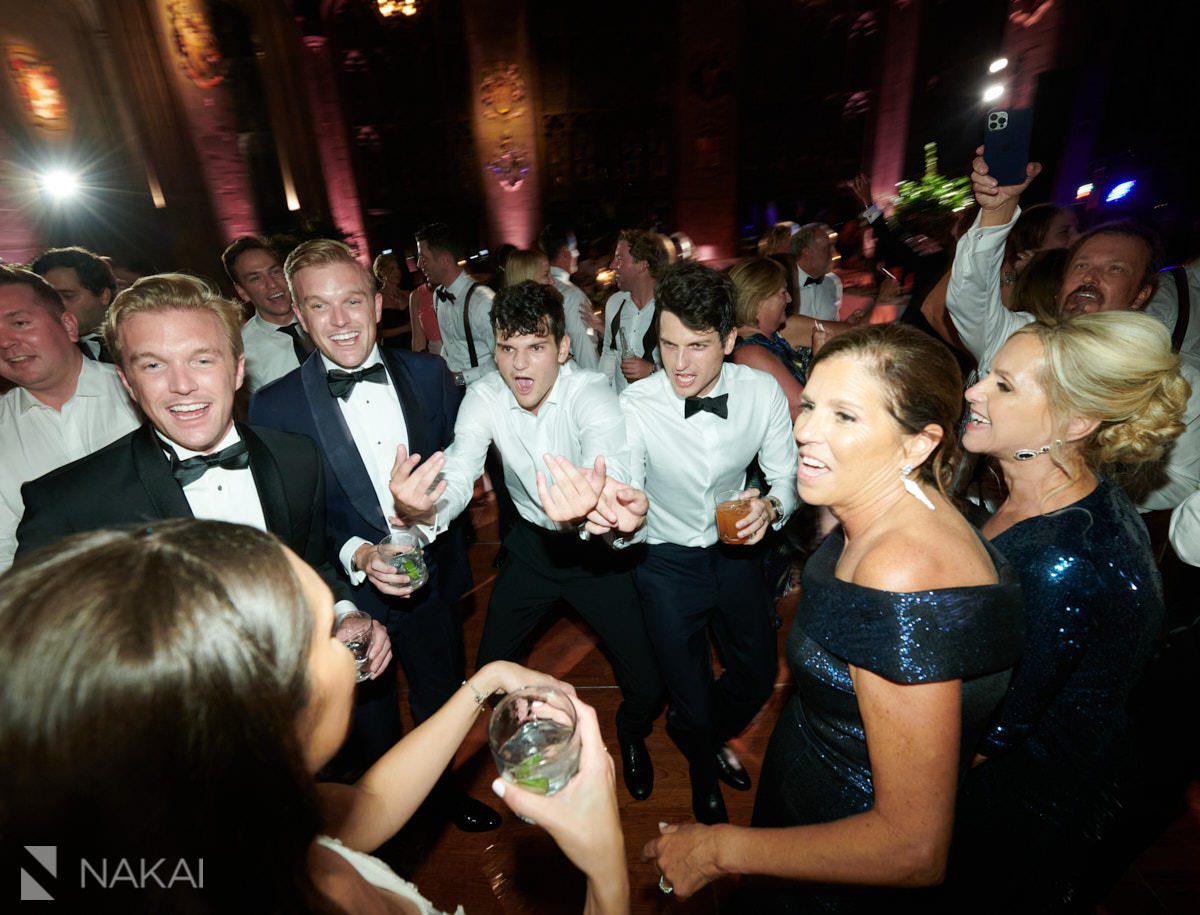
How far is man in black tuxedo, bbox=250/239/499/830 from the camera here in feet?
7.05

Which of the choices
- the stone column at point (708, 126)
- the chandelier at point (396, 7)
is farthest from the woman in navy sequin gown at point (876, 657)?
the chandelier at point (396, 7)

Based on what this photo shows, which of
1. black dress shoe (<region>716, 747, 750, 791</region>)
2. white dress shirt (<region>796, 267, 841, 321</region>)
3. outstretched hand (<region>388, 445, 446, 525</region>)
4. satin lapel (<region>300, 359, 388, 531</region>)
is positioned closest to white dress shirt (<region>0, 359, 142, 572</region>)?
A: satin lapel (<region>300, 359, 388, 531</region>)

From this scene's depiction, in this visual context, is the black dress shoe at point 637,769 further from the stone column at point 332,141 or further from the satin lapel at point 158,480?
the stone column at point 332,141

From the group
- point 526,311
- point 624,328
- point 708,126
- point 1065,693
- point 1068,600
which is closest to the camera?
point 1068,600

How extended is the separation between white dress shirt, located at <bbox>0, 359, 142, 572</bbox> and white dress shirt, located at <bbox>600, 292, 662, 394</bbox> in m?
3.14

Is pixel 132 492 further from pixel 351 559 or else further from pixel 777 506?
pixel 777 506

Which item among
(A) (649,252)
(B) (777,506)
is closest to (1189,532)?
(B) (777,506)

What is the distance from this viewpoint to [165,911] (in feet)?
2.01

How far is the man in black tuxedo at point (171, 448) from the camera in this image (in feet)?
5.15

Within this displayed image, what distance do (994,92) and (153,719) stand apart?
1281 cm

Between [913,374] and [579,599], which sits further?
[579,599]

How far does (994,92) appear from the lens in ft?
30.6

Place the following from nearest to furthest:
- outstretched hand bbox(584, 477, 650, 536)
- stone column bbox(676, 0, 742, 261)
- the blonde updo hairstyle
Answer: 1. the blonde updo hairstyle
2. outstretched hand bbox(584, 477, 650, 536)
3. stone column bbox(676, 0, 742, 261)

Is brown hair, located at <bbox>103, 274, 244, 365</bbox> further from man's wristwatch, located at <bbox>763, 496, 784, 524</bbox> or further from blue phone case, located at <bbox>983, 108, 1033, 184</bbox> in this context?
blue phone case, located at <bbox>983, 108, 1033, 184</bbox>
